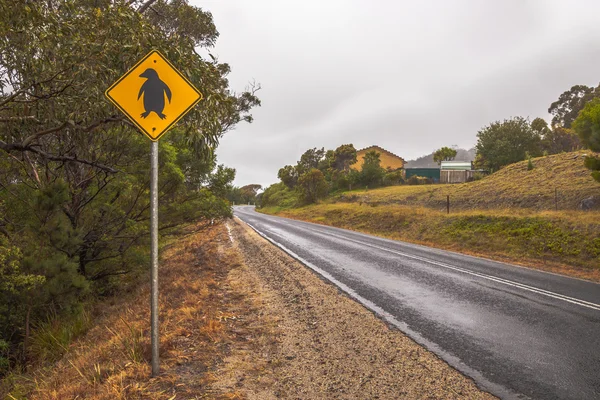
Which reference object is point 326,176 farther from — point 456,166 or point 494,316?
point 494,316

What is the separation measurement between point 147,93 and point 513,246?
1395cm

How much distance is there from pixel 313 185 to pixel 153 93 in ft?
131

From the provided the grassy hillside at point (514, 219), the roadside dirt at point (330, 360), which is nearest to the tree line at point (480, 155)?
the grassy hillside at point (514, 219)

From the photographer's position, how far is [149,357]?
3766 millimetres

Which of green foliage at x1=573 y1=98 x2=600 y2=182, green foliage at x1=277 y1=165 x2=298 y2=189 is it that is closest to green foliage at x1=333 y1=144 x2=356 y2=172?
green foliage at x1=277 y1=165 x2=298 y2=189

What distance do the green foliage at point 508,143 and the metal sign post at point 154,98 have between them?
39.9m

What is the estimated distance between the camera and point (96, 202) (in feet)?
29.0

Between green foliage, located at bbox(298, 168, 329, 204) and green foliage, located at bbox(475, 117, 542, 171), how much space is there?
58.0ft

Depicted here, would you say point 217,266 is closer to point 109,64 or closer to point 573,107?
point 109,64

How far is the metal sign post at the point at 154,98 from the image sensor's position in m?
3.36

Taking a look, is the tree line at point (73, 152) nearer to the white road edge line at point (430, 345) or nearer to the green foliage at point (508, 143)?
the white road edge line at point (430, 345)

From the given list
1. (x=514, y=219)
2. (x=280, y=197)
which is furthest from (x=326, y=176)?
(x=514, y=219)

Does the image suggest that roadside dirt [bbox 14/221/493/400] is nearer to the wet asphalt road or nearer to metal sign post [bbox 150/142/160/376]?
the wet asphalt road

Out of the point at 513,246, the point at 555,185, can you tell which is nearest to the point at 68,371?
the point at 513,246
